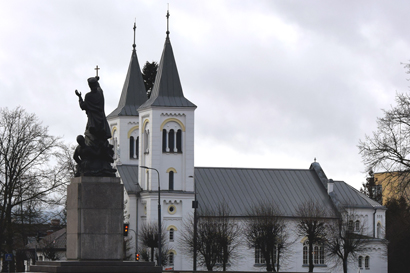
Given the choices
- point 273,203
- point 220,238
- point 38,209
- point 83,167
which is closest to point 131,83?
point 273,203

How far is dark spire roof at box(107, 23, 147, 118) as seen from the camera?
95375 millimetres

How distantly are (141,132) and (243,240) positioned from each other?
561 inches

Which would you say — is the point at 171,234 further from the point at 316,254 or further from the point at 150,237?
the point at 316,254

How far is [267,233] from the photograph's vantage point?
75125mm

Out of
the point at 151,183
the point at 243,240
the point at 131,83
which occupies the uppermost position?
the point at 131,83

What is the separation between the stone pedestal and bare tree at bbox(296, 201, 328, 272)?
4951cm

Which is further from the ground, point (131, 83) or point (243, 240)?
point (131, 83)

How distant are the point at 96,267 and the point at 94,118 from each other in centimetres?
516

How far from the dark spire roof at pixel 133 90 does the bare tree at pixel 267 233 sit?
18742 millimetres

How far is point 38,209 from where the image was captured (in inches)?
2260

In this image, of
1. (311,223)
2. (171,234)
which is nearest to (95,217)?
(311,223)

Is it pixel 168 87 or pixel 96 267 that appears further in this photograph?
pixel 168 87

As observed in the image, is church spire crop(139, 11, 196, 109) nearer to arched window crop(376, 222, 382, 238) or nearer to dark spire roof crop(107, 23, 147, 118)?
dark spire roof crop(107, 23, 147, 118)

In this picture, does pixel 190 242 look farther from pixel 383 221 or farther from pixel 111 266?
pixel 111 266
